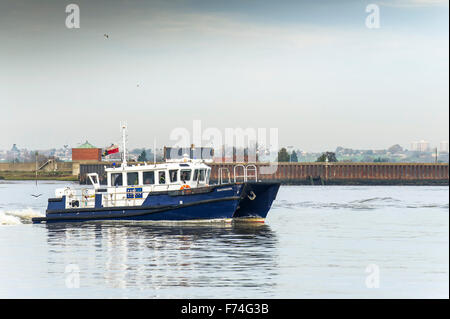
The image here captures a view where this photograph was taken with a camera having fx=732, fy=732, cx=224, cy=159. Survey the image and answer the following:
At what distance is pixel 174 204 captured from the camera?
132 feet

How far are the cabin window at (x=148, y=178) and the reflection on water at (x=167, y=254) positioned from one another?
92.3 inches

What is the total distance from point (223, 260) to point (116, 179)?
15670 mm

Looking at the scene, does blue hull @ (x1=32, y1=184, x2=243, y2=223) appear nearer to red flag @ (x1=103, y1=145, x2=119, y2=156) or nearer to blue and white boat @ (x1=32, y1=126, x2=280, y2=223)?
blue and white boat @ (x1=32, y1=126, x2=280, y2=223)

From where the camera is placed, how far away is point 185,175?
4088 cm

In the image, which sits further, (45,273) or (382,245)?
(382,245)

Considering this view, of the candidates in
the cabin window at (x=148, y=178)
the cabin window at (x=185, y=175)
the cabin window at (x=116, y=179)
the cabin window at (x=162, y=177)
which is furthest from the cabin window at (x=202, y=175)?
the cabin window at (x=116, y=179)

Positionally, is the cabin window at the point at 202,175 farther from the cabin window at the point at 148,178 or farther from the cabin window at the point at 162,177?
the cabin window at the point at 148,178

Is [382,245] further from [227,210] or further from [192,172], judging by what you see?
[192,172]

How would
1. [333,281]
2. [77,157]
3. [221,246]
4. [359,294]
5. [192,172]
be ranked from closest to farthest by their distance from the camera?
[359,294], [333,281], [221,246], [192,172], [77,157]

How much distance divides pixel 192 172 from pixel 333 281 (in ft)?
61.4

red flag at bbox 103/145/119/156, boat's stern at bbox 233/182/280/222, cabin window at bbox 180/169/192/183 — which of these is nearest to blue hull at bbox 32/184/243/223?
boat's stern at bbox 233/182/280/222

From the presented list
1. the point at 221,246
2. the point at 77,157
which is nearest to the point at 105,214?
the point at 221,246

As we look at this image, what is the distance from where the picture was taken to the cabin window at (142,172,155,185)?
134 ft
